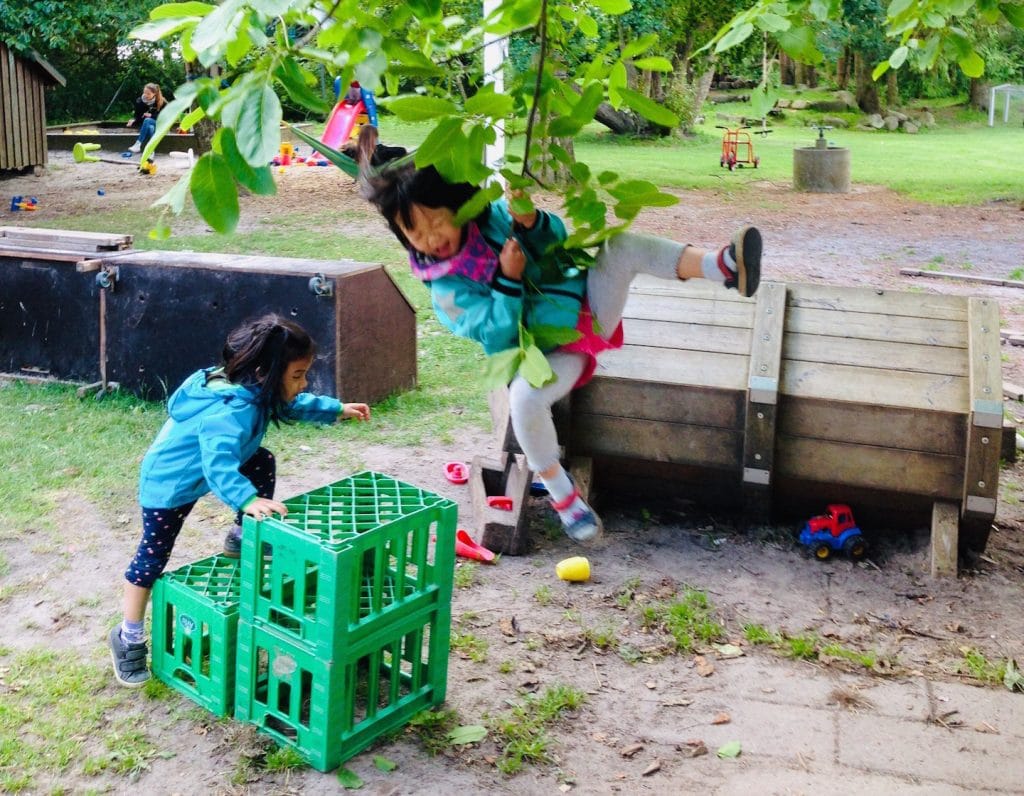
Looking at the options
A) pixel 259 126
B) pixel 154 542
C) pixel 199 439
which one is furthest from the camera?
pixel 154 542

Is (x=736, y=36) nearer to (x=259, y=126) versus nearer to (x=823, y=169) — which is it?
(x=259, y=126)

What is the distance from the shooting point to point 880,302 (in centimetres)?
534

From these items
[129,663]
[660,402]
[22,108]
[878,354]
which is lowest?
[129,663]

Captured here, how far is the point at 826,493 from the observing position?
5.14m

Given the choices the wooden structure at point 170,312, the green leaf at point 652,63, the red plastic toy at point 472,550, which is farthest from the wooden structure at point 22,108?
the green leaf at point 652,63

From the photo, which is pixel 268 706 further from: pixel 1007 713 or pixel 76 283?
pixel 76 283

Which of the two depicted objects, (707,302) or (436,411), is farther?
(436,411)

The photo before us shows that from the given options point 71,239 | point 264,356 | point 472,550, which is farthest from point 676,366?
point 71,239

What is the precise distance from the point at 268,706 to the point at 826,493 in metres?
2.74

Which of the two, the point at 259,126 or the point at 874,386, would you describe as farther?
the point at 874,386

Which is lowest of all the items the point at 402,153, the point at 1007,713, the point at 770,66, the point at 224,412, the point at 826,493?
the point at 1007,713

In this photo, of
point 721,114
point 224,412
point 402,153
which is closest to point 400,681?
point 224,412

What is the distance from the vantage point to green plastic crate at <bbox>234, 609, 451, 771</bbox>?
3.37 metres

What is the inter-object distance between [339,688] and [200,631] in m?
0.65
